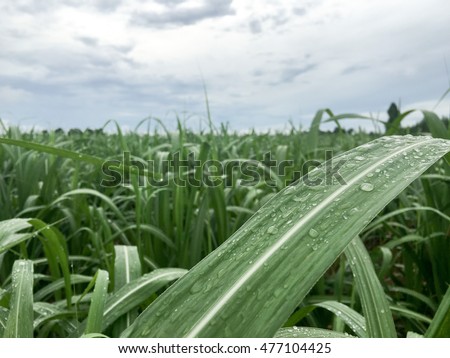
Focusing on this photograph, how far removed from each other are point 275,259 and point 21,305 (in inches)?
20.7

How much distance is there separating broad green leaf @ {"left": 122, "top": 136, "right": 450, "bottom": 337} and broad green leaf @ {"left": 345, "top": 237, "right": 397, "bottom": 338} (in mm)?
236

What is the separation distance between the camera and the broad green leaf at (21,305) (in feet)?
2.15

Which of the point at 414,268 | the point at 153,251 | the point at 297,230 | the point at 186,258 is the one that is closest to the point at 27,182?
the point at 153,251

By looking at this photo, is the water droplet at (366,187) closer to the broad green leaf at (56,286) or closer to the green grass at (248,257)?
the green grass at (248,257)

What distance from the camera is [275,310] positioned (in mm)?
330

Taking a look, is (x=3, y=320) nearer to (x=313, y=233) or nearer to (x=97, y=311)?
(x=97, y=311)

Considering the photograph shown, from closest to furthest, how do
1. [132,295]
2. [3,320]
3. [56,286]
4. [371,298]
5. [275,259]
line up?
[275,259], [371,298], [3,320], [132,295], [56,286]

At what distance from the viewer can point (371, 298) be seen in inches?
24.8

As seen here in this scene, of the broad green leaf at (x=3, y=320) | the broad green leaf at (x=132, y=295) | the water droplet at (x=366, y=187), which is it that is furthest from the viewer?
the broad green leaf at (x=132, y=295)

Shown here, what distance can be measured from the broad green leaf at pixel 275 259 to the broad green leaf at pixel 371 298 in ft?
0.77

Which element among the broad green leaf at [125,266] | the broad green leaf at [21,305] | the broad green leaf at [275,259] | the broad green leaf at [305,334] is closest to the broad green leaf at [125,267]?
the broad green leaf at [125,266]

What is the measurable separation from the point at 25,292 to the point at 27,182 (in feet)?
3.80

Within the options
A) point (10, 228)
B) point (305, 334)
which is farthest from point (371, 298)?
point (10, 228)

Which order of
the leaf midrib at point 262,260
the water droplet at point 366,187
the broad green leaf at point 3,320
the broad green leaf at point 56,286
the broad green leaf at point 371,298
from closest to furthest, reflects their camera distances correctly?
the leaf midrib at point 262,260 < the water droplet at point 366,187 < the broad green leaf at point 371,298 < the broad green leaf at point 3,320 < the broad green leaf at point 56,286
